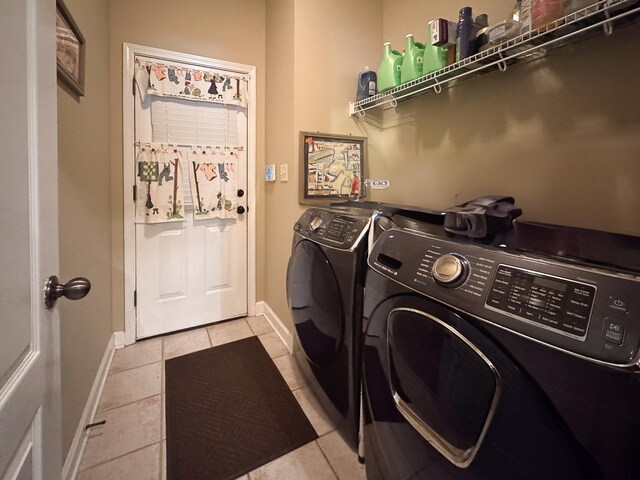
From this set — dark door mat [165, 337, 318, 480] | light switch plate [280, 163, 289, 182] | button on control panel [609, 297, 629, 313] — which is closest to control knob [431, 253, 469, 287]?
button on control panel [609, 297, 629, 313]

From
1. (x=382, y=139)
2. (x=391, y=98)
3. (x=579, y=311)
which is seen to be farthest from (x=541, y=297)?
(x=382, y=139)

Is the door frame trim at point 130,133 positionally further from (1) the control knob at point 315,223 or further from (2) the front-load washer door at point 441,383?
(2) the front-load washer door at point 441,383

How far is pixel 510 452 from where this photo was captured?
54cm

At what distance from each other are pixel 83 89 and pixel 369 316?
70.2 inches

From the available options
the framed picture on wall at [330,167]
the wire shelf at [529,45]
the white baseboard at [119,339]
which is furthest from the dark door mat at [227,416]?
the wire shelf at [529,45]

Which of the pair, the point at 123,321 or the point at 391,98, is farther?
the point at 123,321

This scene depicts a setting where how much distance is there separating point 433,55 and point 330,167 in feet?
2.88

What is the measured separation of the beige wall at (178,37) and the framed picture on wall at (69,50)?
67cm

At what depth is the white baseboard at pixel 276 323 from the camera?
2.13 meters

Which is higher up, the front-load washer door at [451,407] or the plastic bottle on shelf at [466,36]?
the plastic bottle on shelf at [466,36]

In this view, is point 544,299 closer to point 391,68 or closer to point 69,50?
point 391,68

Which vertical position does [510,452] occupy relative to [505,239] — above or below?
below

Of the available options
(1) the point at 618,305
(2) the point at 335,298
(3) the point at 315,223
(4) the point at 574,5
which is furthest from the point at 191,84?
(1) the point at 618,305

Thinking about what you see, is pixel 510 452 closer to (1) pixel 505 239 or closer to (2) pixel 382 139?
(1) pixel 505 239
